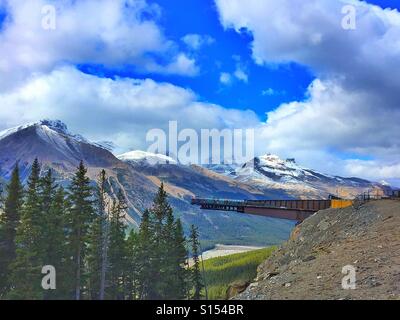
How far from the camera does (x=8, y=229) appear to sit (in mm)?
45469

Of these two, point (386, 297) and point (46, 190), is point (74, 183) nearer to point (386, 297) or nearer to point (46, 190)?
point (46, 190)

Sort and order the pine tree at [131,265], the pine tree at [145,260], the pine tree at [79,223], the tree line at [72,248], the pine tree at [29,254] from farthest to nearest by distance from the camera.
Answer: the pine tree at [131,265] < the pine tree at [145,260] < the pine tree at [79,223] < the tree line at [72,248] < the pine tree at [29,254]

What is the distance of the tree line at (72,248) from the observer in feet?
139

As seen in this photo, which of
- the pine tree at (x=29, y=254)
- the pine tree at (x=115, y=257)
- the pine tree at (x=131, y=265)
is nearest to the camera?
the pine tree at (x=29, y=254)

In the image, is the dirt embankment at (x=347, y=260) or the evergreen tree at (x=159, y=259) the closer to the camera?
the dirt embankment at (x=347, y=260)

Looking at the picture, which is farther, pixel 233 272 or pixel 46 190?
pixel 233 272

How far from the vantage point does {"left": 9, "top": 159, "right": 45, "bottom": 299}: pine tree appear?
1596 inches

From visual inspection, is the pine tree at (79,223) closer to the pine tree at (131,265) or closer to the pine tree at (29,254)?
the pine tree at (29,254)

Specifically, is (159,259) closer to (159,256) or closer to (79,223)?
(159,256)

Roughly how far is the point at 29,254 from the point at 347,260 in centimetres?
2862

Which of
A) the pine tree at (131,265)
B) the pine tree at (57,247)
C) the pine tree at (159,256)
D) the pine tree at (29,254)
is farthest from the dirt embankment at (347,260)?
the pine tree at (29,254)

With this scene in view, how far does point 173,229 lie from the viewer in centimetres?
5991
